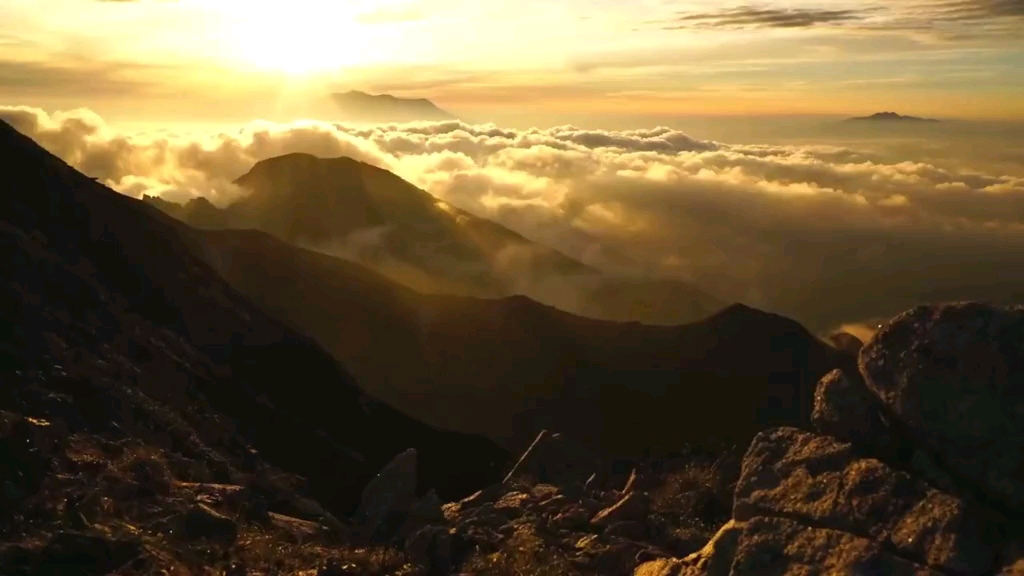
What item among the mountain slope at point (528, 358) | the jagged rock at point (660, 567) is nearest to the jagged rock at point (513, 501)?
the jagged rock at point (660, 567)

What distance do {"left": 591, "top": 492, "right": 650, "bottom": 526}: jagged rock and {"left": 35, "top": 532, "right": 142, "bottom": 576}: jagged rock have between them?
10690 millimetres

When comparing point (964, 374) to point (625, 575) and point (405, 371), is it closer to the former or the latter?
point (625, 575)

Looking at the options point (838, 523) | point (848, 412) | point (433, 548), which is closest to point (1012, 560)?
point (838, 523)

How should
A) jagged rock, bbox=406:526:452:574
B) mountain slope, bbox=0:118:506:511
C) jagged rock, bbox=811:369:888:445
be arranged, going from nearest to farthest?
jagged rock, bbox=811:369:888:445, jagged rock, bbox=406:526:452:574, mountain slope, bbox=0:118:506:511

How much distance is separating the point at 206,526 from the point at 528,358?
425 feet

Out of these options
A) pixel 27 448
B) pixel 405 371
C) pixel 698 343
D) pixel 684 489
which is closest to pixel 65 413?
pixel 27 448

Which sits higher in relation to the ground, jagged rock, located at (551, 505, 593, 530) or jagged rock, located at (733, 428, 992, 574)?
jagged rock, located at (733, 428, 992, 574)

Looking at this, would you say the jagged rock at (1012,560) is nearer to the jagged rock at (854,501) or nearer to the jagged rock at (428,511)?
the jagged rock at (854,501)

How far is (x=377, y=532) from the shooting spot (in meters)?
24.4

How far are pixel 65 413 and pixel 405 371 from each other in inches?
4181

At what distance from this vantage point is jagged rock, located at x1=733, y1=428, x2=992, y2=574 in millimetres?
14266

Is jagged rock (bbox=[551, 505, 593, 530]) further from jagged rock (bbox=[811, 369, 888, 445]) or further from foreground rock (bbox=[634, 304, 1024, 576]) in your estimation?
jagged rock (bbox=[811, 369, 888, 445])

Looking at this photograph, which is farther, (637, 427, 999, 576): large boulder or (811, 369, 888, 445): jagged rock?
(811, 369, 888, 445): jagged rock

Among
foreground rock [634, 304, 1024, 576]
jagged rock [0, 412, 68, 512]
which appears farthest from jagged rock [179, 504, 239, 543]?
foreground rock [634, 304, 1024, 576]
